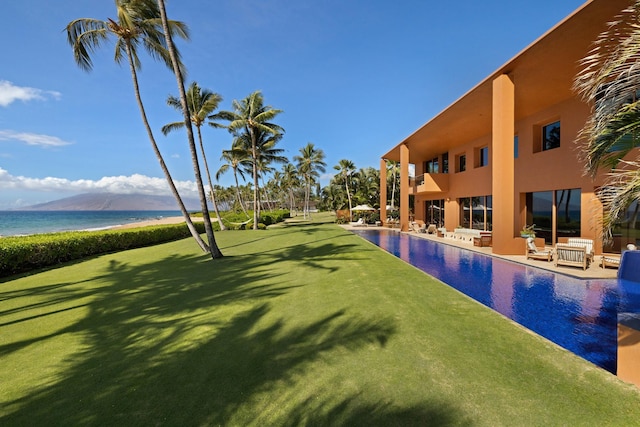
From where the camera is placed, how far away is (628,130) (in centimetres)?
332

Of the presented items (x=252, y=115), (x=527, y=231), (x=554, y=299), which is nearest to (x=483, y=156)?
(x=527, y=231)

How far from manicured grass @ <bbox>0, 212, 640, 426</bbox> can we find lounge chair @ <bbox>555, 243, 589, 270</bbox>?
514 cm

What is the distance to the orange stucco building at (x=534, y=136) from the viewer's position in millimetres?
8617

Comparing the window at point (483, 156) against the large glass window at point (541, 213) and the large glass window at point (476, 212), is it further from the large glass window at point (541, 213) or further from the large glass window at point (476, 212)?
the large glass window at point (541, 213)

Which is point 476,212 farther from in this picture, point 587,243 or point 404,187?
point 587,243

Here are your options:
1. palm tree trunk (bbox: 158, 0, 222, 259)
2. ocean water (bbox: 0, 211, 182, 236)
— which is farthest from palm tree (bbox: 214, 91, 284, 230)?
ocean water (bbox: 0, 211, 182, 236)

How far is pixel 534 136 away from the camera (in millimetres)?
14047

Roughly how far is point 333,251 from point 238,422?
9760mm

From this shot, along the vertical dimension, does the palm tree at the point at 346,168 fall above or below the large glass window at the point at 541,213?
above

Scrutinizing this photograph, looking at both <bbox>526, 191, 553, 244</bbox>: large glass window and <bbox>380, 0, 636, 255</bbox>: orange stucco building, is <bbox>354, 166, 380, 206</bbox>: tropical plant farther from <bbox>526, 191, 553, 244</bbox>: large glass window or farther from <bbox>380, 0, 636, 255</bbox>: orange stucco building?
<bbox>526, 191, 553, 244</bbox>: large glass window

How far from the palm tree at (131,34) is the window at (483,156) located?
17.7m

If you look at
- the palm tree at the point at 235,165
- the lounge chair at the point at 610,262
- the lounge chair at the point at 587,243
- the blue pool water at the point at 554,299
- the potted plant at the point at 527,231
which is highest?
the palm tree at the point at 235,165

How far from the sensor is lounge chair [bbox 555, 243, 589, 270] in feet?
28.5

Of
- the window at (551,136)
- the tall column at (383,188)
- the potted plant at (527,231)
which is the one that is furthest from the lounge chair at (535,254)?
the tall column at (383,188)
